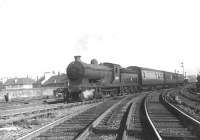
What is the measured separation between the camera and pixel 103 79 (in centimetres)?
2728

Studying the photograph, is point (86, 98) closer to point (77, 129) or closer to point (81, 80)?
point (81, 80)

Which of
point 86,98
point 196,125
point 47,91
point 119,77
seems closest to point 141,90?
point 119,77

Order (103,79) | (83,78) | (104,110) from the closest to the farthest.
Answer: (104,110)
(83,78)
(103,79)

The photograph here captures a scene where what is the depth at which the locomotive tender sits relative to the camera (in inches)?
902

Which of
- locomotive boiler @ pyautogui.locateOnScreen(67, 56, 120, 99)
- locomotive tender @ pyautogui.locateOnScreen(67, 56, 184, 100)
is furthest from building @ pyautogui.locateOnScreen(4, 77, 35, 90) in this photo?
locomotive boiler @ pyautogui.locateOnScreen(67, 56, 120, 99)

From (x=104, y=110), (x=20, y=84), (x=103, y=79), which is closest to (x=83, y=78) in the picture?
(x=103, y=79)

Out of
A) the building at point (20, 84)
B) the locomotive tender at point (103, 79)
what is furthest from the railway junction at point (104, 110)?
the building at point (20, 84)

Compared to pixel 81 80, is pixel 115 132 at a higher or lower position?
lower

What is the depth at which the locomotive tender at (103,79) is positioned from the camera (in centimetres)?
2291

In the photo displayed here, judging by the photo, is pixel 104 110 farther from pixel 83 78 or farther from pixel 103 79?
pixel 103 79

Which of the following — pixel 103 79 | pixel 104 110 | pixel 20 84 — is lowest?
pixel 104 110

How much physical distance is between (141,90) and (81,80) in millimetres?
20402

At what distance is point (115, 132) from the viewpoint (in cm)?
866

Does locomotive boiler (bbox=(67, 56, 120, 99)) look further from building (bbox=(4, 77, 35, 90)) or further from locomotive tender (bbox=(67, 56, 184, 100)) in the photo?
building (bbox=(4, 77, 35, 90))
